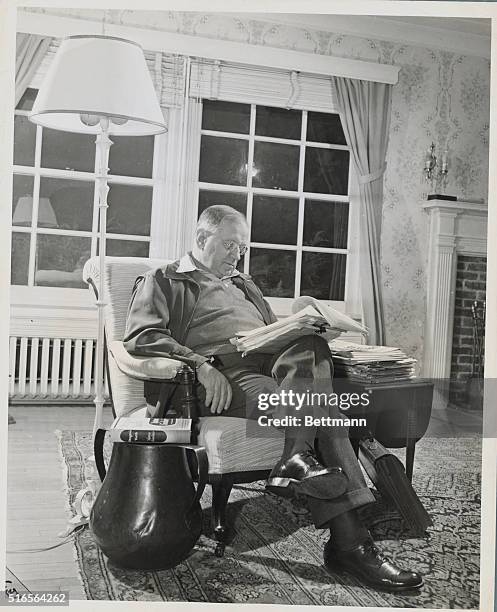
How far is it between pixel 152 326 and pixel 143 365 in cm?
11

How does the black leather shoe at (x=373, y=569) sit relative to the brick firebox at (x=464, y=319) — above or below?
below

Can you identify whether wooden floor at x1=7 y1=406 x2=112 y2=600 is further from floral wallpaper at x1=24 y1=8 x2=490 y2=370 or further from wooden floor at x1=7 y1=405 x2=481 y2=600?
floral wallpaper at x1=24 y1=8 x2=490 y2=370

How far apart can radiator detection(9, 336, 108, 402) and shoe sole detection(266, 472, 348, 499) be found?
629 millimetres

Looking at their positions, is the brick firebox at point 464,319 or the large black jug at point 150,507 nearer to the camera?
the large black jug at point 150,507

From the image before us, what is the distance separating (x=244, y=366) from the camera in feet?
6.31

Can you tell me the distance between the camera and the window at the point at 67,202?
1888 mm

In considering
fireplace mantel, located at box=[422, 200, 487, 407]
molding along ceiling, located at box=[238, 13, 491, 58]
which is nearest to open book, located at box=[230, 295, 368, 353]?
fireplace mantel, located at box=[422, 200, 487, 407]

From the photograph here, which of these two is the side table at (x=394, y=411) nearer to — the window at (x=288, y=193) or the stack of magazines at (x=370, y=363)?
the stack of magazines at (x=370, y=363)

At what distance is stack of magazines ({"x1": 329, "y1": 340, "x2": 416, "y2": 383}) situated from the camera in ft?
6.38

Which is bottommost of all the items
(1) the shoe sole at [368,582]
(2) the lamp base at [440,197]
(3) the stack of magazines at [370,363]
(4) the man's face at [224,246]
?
(1) the shoe sole at [368,582]

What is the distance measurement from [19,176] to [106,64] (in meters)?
0.40

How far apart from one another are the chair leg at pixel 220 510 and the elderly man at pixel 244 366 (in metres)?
0.13

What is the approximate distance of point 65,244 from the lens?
75.2 inches

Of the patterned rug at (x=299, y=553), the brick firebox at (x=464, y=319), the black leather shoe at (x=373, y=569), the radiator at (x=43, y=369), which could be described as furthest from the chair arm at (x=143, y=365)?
the brick firebox at (x=464, y=319)
